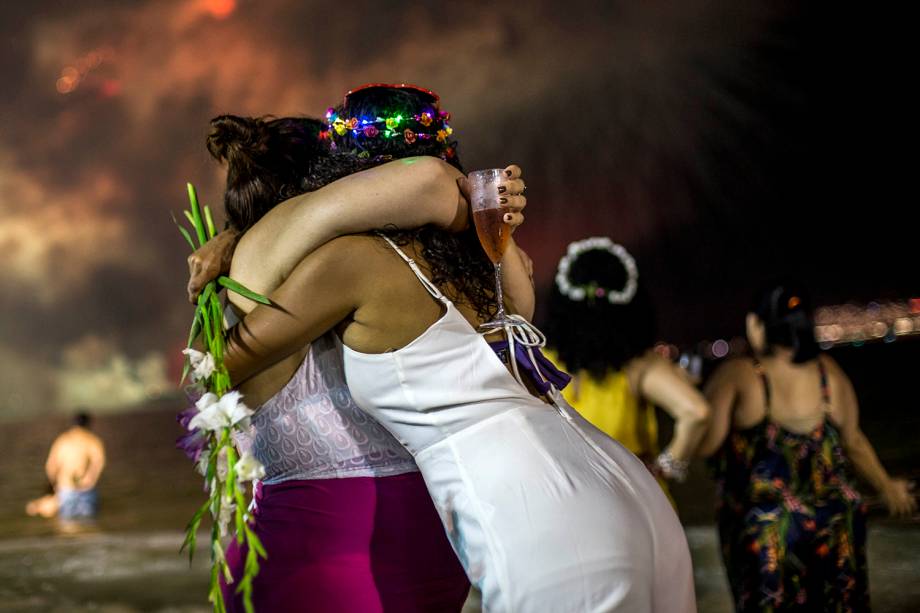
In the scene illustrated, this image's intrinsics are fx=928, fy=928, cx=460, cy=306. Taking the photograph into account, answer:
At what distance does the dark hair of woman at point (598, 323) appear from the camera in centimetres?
411

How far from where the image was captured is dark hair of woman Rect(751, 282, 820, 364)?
4125mm

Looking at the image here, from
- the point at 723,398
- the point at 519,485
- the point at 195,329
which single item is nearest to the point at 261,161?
the point at 195,329

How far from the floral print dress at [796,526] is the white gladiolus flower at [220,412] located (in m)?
2.95

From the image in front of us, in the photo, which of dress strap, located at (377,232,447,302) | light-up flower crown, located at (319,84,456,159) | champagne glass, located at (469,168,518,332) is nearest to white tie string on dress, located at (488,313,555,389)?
champagne glass, located at (469,168,518,332)

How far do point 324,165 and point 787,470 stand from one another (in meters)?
2.82

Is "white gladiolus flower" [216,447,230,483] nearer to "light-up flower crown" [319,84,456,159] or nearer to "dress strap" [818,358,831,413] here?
"light-up flower crown" [319,84,456,159]

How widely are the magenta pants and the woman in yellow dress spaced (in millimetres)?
2232

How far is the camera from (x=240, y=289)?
73.2 inches

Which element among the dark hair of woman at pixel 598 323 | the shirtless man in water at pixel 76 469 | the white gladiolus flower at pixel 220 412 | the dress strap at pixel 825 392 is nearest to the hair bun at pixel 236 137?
the white gladiolus flower at pixel 220 412

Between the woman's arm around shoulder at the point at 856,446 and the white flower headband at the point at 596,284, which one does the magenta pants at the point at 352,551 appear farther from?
the woman's arm around shoulder at the point at 856,446

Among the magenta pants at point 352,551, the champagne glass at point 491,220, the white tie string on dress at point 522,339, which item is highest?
the champagne glass at point 491,220

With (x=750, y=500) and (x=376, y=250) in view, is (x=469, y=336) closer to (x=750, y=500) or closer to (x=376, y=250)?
(x=376, y=250)

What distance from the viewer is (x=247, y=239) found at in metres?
1.95

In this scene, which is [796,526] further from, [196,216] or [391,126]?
[196,216]
